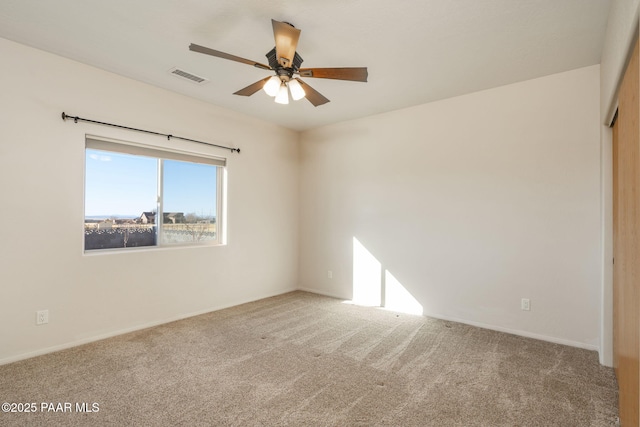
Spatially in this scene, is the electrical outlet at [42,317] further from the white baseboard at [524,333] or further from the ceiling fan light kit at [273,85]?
the white baseboard at [524,333]

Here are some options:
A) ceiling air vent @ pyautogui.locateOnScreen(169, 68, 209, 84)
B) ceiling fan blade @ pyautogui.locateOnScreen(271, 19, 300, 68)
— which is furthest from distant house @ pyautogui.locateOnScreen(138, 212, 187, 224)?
ceiling fan blade @ pyautogui.locateOnScreen(271, 19, 300, 68)

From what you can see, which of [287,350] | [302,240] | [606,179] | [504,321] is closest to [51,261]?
[287,350]

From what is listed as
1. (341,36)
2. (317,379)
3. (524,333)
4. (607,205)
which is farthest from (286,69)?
(524,333)

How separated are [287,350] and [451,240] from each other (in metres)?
2.27

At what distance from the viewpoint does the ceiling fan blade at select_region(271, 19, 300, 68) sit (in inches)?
80.3

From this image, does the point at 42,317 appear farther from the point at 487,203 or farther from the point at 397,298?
the point at 487,203

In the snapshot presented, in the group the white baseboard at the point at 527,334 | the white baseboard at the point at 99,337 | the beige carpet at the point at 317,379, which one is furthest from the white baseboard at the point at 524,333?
the white baseboard at the point at 99,337

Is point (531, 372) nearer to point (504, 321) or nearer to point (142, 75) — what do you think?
point (504, 321)

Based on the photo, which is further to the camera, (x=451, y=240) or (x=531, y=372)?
(x=451, y=240)

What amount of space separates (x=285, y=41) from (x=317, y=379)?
2453mm

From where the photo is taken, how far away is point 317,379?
241 centimetres

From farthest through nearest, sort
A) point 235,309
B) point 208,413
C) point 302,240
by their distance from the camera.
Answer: point 302,240
point 235,309
point 208,413

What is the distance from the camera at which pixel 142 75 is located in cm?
325

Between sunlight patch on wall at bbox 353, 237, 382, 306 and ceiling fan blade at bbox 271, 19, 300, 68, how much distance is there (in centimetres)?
294
